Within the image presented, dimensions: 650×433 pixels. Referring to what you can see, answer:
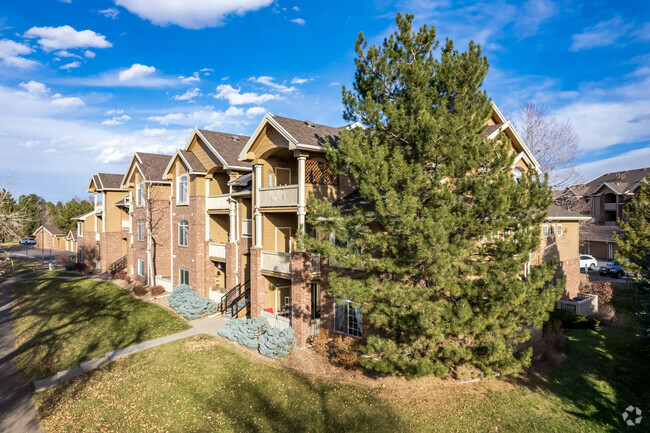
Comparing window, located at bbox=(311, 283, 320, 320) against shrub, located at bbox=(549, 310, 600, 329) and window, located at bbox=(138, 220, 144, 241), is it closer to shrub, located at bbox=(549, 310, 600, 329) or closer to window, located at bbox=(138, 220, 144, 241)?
shrub, located at bbox=(549, 310, 600, 329)

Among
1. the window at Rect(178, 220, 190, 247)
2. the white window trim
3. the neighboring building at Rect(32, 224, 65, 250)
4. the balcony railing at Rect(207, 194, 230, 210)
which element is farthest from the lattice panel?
the neighboring building at Rect(32, 224, 65, 250)

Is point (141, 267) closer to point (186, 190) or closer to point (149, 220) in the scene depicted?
point (149, 220)

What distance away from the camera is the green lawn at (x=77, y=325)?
58.1 feet

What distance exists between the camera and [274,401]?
42.5 ft

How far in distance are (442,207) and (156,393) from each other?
12474 millimetres

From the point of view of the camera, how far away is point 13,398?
14.2 meters

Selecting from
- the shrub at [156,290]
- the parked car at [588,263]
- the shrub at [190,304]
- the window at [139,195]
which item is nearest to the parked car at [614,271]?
the parked car at [588,263]

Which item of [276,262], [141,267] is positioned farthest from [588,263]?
[141,267]

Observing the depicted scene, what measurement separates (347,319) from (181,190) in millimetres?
17042

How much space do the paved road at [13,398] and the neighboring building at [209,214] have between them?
10.00 metres

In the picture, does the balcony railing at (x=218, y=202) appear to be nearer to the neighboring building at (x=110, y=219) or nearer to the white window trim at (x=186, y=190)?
the white window trim at (x=186, y=190)

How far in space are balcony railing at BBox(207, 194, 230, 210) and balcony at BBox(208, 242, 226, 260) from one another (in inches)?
96.4

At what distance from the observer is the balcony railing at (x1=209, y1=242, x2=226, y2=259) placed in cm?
2414

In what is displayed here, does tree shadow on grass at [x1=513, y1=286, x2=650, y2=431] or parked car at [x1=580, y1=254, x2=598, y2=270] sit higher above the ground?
parked car at [x1=580, y1=254, x2=598, y2=270]
